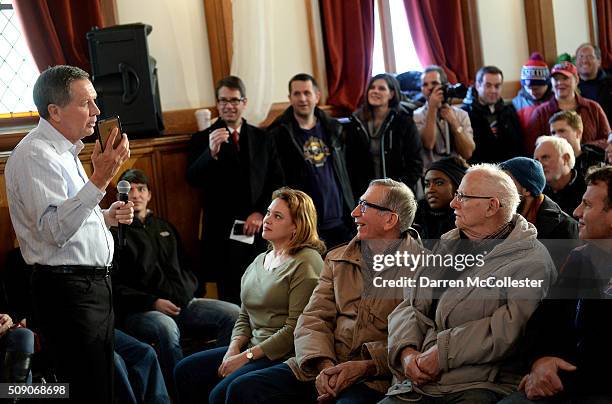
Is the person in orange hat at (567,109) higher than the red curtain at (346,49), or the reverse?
the red curtain at (346,49)

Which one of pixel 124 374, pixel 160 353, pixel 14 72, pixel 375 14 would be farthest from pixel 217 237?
pixel 375 14

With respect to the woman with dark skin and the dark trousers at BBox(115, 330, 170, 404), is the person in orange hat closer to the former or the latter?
the woman with dark skin

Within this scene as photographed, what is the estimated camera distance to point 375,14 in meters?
6.39

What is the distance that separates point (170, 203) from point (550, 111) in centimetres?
237

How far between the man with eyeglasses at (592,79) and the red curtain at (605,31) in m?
1.22

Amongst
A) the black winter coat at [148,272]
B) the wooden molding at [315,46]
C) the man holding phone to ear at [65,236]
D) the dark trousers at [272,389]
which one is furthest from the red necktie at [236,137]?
the man holding phone to ear at [65,236]

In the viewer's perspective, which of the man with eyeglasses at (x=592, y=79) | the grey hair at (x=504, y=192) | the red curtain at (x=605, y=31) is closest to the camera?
the grey hair at (x=504, y=192)

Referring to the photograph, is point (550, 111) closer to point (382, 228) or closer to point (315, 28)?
point (315, 28)

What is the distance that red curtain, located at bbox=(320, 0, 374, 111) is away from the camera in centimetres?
594

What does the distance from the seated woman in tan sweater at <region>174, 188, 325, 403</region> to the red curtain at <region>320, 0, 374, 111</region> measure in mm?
2544

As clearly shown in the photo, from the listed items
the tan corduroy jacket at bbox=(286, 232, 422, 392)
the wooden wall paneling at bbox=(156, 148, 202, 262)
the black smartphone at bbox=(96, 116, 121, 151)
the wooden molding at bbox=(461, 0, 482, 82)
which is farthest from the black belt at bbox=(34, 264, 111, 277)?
the wooden molding at bbox=(461, 0, 482, 82)

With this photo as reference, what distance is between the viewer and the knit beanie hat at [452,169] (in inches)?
156

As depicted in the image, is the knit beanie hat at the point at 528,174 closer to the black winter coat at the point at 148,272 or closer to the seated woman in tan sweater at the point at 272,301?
the seated woman in tan sweater at the point at 272,301

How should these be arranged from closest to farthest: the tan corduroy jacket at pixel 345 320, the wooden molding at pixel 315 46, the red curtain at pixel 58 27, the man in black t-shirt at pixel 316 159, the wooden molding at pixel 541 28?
the tan corduroy jacket at pixel 345 320
the man in black t-shirt at pixel 316 159
the red curtain at pixel 58 27
the wooden molding at pixel 315 46
the wooden molding at pixel 541 28
